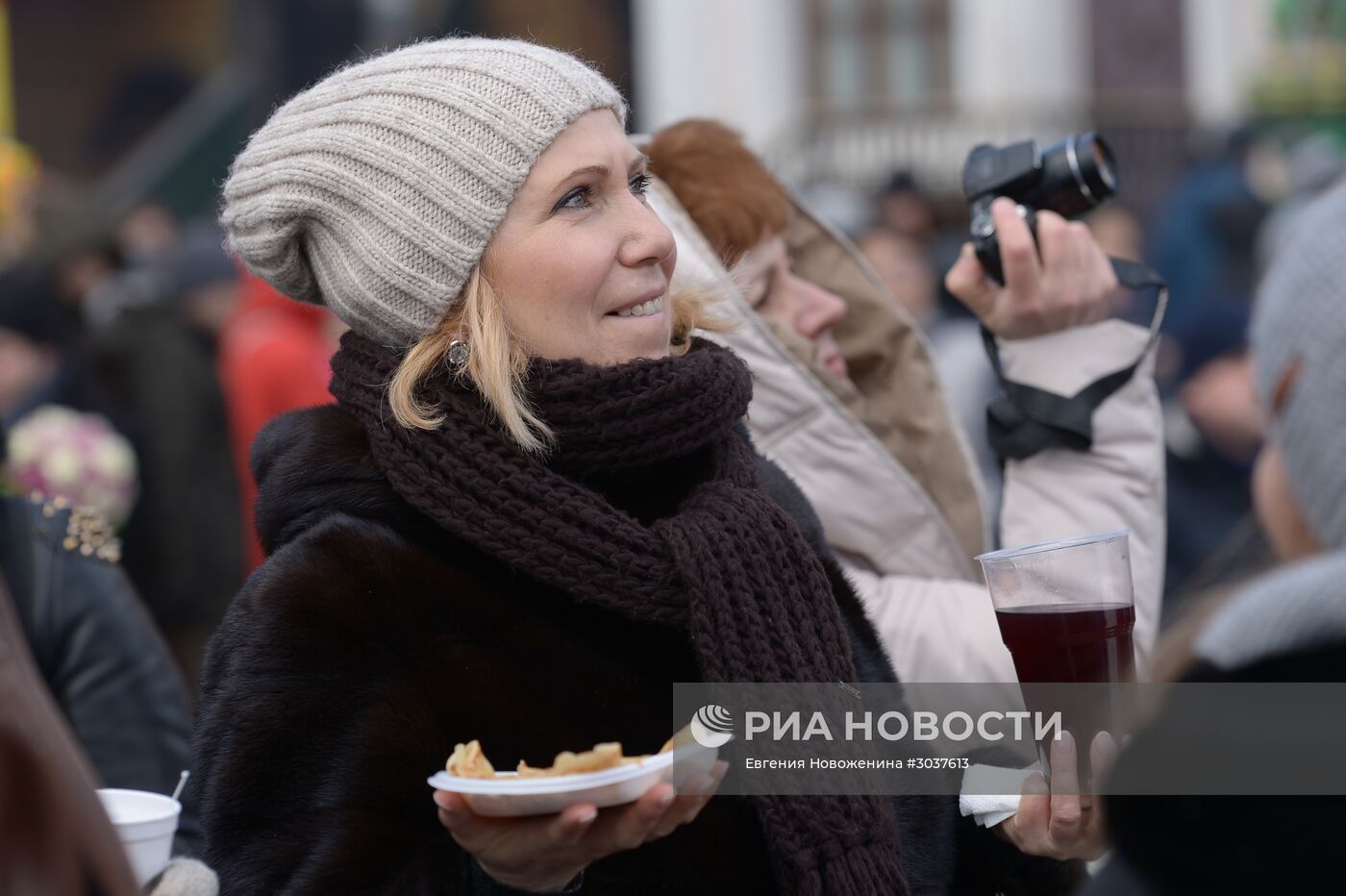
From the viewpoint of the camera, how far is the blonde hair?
86.0 inches

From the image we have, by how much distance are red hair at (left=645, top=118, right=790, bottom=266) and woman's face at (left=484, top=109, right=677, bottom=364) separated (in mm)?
586

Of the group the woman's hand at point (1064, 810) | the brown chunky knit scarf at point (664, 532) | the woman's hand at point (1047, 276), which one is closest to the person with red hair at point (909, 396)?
the woman's hand at point (1047, 276)

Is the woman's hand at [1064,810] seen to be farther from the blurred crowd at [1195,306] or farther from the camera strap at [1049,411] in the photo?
the camera strap at [1049,411]

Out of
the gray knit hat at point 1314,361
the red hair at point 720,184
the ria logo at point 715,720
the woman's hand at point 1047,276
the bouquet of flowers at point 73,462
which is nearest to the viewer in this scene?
the gray knit hat at point 1314,361

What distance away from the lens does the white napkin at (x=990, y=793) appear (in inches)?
89.6

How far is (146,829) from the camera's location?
6.40 ft

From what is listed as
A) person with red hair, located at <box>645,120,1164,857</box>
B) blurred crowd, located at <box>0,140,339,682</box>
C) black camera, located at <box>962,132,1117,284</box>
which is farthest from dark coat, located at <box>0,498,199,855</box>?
blurred crowd, located at <box>0,140,339,682</box>

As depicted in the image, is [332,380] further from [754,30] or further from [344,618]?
[754,30]

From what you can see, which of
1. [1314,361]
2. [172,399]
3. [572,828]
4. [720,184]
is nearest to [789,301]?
[720,184]

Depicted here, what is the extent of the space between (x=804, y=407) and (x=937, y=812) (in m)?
0.75

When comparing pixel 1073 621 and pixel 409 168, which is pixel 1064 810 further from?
pixel 409 168

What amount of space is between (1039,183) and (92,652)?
67.5 inches

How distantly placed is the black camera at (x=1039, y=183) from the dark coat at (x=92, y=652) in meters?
1.52

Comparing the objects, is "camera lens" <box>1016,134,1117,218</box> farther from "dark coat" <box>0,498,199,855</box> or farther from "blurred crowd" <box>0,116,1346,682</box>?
"dark coat" <box>0,498,199,855</box>
